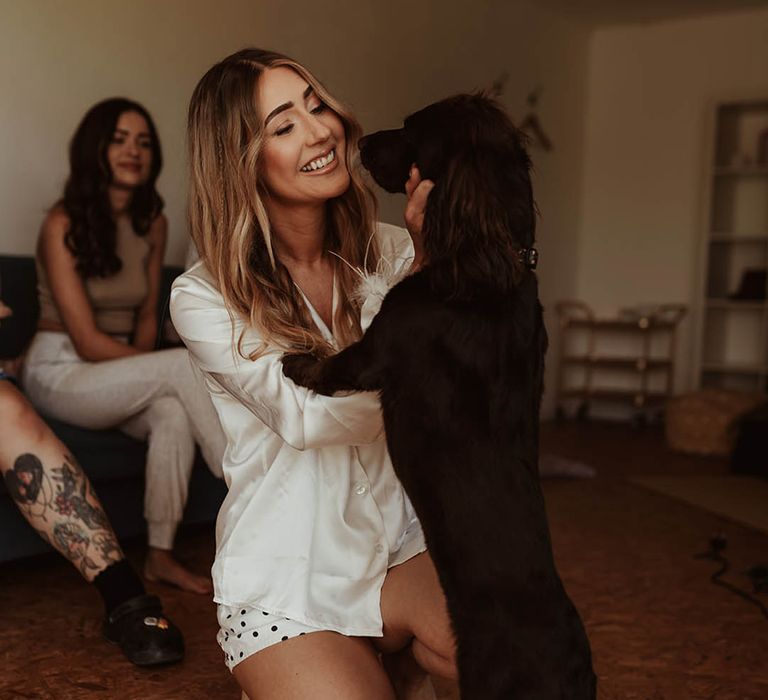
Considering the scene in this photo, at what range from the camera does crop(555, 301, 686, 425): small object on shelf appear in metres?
6.66

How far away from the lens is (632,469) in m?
4.92

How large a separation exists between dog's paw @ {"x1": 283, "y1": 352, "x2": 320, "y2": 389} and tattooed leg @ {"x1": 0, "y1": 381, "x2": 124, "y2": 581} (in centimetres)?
104

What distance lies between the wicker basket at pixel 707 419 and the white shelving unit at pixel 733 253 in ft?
2.98

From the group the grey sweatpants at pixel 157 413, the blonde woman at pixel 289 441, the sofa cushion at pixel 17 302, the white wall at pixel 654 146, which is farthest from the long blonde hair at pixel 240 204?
the white wall at pixel 654 146

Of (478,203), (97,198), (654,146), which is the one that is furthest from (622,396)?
(478,203)

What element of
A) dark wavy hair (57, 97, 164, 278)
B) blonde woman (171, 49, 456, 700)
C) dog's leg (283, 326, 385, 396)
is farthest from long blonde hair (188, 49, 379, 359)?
dark wavy hair (57, 97, 164, 278)

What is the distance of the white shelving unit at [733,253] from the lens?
6.50m

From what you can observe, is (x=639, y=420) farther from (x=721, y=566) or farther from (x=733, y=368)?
(x=721, y=566)

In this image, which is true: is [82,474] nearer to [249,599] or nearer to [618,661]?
[249,599]

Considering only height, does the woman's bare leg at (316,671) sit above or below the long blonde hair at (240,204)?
below

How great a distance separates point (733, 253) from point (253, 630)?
6.04 meters

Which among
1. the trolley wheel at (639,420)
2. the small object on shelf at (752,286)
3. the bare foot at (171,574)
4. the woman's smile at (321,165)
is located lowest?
the trolley wheel at (639,420)

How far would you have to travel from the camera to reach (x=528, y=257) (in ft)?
4.17

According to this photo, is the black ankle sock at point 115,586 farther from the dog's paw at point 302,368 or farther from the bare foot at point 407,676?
the dog's paw at point 302,368
